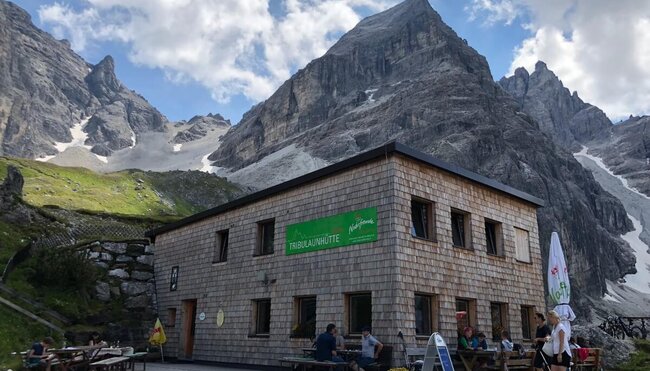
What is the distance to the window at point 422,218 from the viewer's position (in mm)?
14055

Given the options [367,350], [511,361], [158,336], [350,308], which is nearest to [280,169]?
[158,336]

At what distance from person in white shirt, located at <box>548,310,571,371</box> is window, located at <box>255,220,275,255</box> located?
9362 mm

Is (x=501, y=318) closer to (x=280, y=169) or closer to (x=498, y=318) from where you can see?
(x=498, y=318)

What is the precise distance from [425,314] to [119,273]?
1402 cm

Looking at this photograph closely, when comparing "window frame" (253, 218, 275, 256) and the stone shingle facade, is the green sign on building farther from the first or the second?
"window frame" (253, 218, 275, 256)

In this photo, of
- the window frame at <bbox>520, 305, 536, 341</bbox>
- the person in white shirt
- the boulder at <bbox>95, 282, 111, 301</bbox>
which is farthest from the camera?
the boulder at <bbox>95, 282, 111, 301</bbox>

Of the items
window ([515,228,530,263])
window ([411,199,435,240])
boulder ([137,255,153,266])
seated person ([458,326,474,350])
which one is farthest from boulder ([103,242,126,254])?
window ([515,228,530,263])

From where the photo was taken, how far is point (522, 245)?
17.6 meters

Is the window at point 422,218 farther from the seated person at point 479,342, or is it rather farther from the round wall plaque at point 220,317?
the round wall plaque at point 220,317

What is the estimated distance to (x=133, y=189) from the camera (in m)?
87.4

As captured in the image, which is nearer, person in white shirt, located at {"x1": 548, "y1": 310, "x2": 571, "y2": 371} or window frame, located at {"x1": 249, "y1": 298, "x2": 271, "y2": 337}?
person in white shirt, located at {"x1": 548, "y1": 310, "x2": 571, "y2": 371}

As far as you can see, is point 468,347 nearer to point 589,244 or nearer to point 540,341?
point 540,341

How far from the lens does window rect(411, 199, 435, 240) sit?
46.1 ft

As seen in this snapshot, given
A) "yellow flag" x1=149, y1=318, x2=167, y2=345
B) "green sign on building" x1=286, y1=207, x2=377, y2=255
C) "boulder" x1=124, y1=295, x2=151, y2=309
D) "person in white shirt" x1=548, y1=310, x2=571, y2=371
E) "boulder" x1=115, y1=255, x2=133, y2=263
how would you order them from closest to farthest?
"person in white shirt" x1=548, y1=310, x2=571, y2=371
"green sign on building" x1=286, y1=207, x2=377, y2=255
"yellow flag" x1=149, y1=318, x2=167, y2=345
"boulder" x1=124, y1=295, x2=151, y2=309
"boulder" x1=115, y1=255, x2=133, y2=263
